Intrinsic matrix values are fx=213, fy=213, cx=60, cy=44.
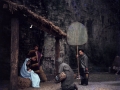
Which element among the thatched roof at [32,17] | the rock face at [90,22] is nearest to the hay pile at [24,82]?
the thatched roof at [32,17]

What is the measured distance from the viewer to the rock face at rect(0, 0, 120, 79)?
1291 centimetres

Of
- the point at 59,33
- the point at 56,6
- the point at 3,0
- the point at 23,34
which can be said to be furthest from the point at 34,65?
the point at 56,6

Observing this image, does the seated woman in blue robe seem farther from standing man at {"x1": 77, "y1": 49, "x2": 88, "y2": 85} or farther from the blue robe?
standing man at {"x1": 77, "y1": 49, "x2": 88, "y2": 85}

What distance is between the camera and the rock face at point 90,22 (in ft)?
42.4

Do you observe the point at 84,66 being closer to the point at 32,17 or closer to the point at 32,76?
the point at 32,76

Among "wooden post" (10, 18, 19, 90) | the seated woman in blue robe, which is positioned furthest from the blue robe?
"wooden post" (10, 18, 19, 90)

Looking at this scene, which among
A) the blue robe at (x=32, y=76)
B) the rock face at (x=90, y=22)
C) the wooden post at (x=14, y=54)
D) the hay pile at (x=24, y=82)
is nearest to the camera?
the wooden post at (x=14, y=54)

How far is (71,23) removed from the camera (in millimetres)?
14062

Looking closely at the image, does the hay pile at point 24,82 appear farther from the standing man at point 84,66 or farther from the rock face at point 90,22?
the rock face at point 90,22

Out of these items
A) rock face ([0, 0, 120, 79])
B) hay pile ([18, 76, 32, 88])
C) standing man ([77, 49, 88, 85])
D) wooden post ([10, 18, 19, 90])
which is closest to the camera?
wooden post ([10, 18, 19, 90])

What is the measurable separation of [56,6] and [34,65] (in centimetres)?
504

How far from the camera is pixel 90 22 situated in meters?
14.8

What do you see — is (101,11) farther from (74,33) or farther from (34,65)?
(34,65)

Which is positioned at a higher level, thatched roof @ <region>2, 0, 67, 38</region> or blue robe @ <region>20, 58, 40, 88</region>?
thatched roof @ <region>2, 0, 67, 38</region>
